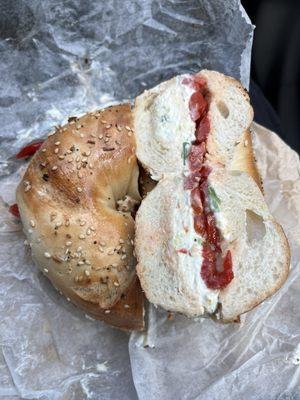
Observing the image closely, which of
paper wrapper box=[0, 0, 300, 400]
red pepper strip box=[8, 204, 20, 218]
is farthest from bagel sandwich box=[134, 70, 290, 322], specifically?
red pepper strip box=[8, 204, 20, 218]

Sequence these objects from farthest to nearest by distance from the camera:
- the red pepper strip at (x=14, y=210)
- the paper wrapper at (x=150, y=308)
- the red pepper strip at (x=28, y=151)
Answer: the red pepper strip at (x=28, y=151)
the red pepper strip at (x=14, y=210)
the paper wrapper at (x=150, y=308)

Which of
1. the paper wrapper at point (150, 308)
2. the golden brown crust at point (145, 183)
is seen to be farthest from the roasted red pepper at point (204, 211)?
the paper wrapper at point (150, 308)

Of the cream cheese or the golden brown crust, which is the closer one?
the cream cheese

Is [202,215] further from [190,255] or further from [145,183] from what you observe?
[145,183]

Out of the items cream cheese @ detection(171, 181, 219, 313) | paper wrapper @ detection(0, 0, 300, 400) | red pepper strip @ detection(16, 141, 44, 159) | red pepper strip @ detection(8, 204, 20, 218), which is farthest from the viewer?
red pepper strip @ detection(16, 141, 44, 159)

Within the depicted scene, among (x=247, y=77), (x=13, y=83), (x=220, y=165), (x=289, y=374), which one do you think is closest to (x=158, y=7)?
(x=247, y=77)

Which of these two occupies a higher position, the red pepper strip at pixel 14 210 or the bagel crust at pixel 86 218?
the bagel crust at pixel 86 218

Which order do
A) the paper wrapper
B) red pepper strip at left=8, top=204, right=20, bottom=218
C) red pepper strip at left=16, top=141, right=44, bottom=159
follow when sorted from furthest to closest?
red pepper strip at left=16, top=141, right=44, bottom=159
red pepper strip at left=8, top=204, right=20, bottom=218
the paper wrapper

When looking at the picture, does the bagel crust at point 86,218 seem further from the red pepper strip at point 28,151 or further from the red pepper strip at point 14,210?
the red pepper strip at point 28,151

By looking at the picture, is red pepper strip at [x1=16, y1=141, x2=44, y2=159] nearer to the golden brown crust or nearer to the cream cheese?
the golden brown crust
